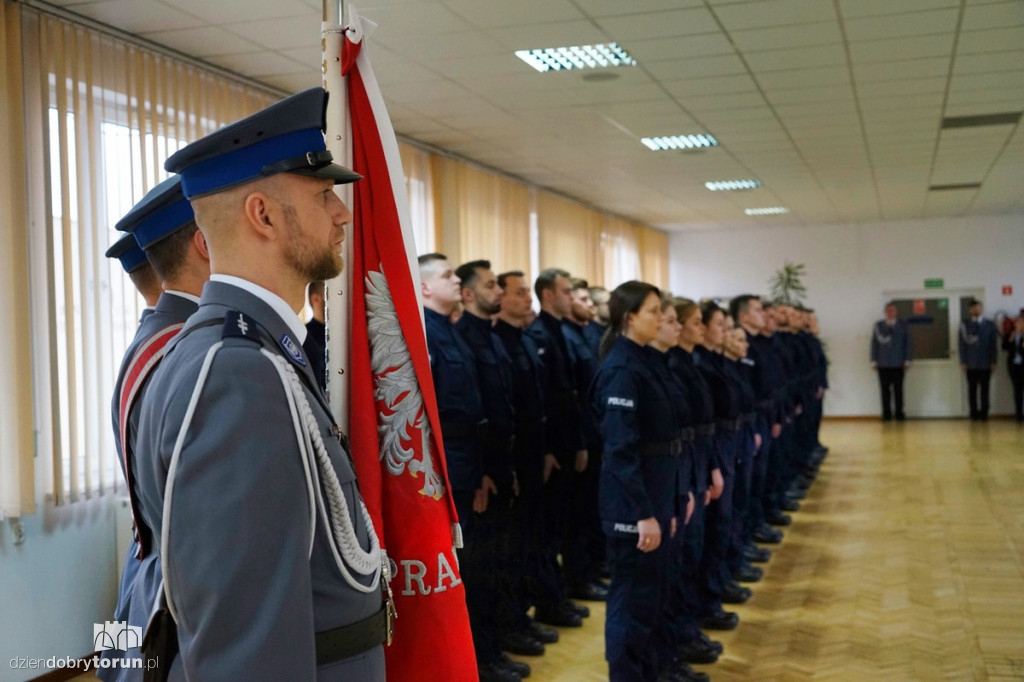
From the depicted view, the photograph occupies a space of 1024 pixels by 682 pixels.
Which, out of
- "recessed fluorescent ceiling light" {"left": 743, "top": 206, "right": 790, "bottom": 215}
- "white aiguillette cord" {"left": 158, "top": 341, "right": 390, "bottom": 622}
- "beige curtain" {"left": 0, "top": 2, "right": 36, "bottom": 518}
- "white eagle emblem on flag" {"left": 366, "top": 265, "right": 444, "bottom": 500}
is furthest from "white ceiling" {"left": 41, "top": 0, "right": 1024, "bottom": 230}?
"white aiguillette cord" {"left": 158, "top": 341, "right": 390, "bottom": 622}

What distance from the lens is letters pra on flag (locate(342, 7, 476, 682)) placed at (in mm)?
1701

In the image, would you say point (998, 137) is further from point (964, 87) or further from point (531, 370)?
point (531, 370)

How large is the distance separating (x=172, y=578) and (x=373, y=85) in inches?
42.1

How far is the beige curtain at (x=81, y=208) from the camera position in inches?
173

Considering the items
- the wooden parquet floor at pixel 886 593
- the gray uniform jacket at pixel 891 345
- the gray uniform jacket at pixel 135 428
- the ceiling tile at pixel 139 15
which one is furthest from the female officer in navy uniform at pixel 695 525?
the gray uniform jacket at pixel 891 345

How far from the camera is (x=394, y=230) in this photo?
6.12 ft

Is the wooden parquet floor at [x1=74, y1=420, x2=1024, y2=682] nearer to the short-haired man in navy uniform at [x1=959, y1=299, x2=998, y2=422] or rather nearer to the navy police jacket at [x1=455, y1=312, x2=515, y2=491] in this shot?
the navy police jacket at [x1=455, y1=312, x2=515, y2=491]

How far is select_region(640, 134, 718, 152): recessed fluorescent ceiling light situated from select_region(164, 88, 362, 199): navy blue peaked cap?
275 inches

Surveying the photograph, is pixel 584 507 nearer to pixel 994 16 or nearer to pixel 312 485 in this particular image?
pixel 994 16

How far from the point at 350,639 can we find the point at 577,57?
15.8 ft

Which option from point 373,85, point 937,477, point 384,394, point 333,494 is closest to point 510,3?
point 373,85

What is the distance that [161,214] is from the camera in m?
1.88

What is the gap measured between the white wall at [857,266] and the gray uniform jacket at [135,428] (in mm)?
14966

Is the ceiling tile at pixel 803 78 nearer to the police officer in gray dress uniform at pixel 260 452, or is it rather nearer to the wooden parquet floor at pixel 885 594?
the wooden parquet floor at pixel 885 594
